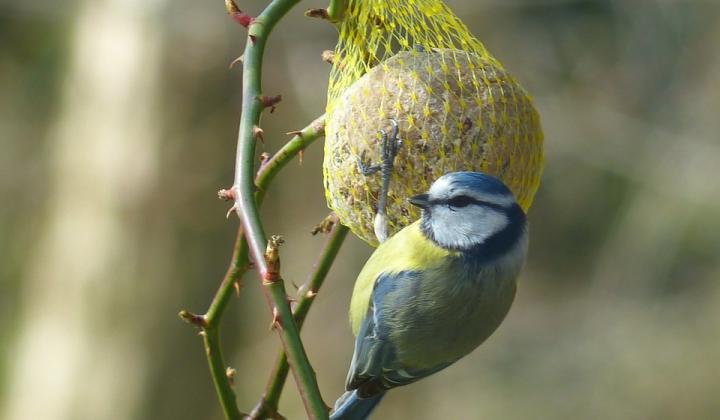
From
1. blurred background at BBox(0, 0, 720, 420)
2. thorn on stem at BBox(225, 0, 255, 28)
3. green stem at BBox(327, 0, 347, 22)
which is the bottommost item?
blurred background at BBox(0, 0, 720, 420)

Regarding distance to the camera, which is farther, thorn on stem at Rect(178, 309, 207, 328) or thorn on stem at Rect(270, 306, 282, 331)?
thorn on stem at Rect(178, 309, 207, 328)

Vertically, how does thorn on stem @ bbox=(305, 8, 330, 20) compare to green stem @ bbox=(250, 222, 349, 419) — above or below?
above

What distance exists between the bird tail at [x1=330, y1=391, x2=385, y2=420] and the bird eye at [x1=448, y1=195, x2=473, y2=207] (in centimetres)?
66

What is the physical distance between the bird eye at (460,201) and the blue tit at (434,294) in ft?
0.31

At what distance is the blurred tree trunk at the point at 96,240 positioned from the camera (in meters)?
6.28

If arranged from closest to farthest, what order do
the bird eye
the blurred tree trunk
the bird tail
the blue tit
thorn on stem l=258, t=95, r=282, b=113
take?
thorn on stem l=258, t=95, r=282, b=113
the bird eye
the blue tit
the bird tail
the blurred tree trunk

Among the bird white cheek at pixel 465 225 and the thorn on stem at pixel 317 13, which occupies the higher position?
the thorn on stem at pixel 317 13

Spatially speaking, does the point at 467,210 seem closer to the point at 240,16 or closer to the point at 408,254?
the point at 408,254

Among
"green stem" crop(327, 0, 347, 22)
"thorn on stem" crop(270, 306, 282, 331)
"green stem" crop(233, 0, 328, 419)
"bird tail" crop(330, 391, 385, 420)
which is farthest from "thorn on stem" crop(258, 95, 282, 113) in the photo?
"bird tail" crop(330, 391, 385, 420)

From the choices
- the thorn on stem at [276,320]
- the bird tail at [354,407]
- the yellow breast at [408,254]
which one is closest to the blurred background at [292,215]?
the bird tail at [354,407]

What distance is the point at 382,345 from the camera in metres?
2.63

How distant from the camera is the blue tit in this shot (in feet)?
8.35

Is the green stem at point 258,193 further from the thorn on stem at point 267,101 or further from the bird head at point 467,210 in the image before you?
the bird head at point 467,210

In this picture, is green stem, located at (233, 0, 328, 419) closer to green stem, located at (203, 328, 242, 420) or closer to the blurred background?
green stem, located at (203, 328, 242, 420)
